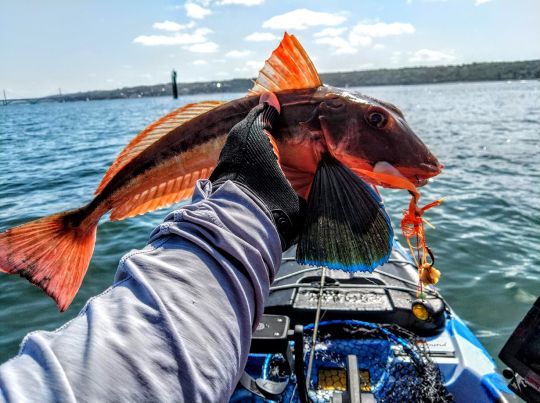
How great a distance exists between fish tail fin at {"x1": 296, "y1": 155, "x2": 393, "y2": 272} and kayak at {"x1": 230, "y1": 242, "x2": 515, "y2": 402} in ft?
2.72

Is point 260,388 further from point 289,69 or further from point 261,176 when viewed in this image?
point 289,69

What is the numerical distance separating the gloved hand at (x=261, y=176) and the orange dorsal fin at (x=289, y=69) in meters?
0.77

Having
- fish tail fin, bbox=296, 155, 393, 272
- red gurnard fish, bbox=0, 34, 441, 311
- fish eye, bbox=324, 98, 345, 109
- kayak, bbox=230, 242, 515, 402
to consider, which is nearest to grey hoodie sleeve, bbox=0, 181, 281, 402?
fish tail fin, bbox=296, 155, 393, 272

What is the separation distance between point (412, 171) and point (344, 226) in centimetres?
60

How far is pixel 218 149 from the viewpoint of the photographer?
2.55 meters

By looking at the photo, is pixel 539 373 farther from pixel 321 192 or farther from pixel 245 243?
pixel 245 243

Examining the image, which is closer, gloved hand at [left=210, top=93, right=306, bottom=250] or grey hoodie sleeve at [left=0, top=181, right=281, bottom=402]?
grey hoodie sleeve at [left=0, top=181, right=281, bottom=402]

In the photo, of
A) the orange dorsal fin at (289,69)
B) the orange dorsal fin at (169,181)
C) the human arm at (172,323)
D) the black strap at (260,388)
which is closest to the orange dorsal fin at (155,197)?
the orange dorsal fin at (169,181)

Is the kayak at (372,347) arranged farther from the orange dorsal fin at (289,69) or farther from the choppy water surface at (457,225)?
the choppy water surface at (457,225)

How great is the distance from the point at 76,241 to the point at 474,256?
7.27 meters

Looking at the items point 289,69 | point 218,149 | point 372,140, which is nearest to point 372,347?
point 372,140

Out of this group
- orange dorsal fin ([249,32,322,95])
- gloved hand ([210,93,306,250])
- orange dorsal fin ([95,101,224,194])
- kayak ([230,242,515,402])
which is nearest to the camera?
gloved hand ([210,93,306,250])

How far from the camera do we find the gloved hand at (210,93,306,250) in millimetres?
1615

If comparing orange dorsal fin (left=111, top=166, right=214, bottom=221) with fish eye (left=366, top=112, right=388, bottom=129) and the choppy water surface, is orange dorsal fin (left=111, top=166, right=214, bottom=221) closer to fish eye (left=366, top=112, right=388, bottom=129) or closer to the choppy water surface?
fish eye (left=366, top=112, right=388, bottom=129)
